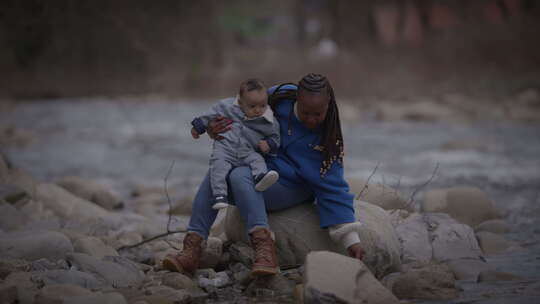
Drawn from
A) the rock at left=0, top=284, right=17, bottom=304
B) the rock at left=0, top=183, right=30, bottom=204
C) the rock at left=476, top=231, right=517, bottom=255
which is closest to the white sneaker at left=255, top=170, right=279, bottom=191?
the rock at left=0, top=284, right=17, bottom=304

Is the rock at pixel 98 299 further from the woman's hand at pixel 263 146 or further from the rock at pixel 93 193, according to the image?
the rock at pixel 93 193

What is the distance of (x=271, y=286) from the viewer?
10.8 feet

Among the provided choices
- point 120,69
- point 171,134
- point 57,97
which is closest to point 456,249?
point 120,69

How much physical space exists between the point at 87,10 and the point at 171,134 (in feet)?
26.3

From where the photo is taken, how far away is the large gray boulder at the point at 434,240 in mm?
4117

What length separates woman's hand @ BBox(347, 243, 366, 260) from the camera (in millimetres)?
3271

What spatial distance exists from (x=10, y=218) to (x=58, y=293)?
6.88 ft

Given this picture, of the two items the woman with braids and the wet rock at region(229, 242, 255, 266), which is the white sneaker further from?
the wet rock at region(229, 242, 255, 266)

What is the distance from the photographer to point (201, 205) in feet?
11.2

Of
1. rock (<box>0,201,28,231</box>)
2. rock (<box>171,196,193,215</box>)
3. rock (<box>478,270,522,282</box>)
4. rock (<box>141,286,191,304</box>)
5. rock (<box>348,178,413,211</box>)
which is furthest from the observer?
rock (<box>171,196,193,215</box>)

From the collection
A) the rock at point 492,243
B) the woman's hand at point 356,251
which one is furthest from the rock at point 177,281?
the rock at point 492,243

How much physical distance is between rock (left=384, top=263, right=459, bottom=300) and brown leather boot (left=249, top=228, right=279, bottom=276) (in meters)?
0.62

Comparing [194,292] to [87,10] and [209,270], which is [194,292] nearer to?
[209,270]

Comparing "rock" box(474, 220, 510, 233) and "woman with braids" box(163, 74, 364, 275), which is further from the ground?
"woman with braids" box(163, 74, 364, 275)
